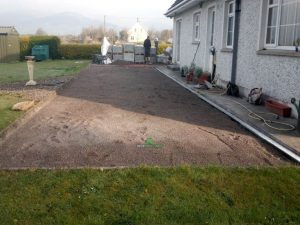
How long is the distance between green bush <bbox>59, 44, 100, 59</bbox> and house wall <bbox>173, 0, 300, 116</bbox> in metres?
18.9

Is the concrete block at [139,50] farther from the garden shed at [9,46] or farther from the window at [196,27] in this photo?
the window at [196,27]

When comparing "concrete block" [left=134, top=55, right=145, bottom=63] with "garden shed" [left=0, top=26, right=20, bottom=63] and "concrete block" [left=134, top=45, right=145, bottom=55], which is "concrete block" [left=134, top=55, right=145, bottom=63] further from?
"garden shed" [left=0, top=26, right=20, bottom=63]

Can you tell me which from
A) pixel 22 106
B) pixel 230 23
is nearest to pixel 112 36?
pixel 230 23

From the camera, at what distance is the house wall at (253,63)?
779 cm

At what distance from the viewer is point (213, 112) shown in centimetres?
871

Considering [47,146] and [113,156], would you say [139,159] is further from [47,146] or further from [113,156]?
[47,146]

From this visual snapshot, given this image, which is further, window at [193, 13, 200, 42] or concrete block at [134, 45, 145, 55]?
concrete block at [134, 45, 145, 55]

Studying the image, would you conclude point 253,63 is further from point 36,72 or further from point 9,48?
point 9,48

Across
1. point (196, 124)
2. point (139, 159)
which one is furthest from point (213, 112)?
point (139, 159)

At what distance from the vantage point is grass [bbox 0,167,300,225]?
3637mm

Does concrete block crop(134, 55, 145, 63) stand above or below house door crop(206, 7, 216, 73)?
below

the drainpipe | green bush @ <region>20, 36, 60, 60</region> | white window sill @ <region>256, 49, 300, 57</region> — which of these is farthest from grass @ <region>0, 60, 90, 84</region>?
white window sill @ <region>256, 49, 300, 57</region>

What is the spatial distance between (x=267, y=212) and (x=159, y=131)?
3.38 meters

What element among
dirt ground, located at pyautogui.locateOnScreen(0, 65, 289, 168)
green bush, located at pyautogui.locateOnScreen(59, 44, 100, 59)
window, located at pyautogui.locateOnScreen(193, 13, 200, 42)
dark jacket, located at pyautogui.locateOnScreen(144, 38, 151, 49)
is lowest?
dirt ground, located at pyautogui.locateOnScreen(0, 65, 289, 168)
